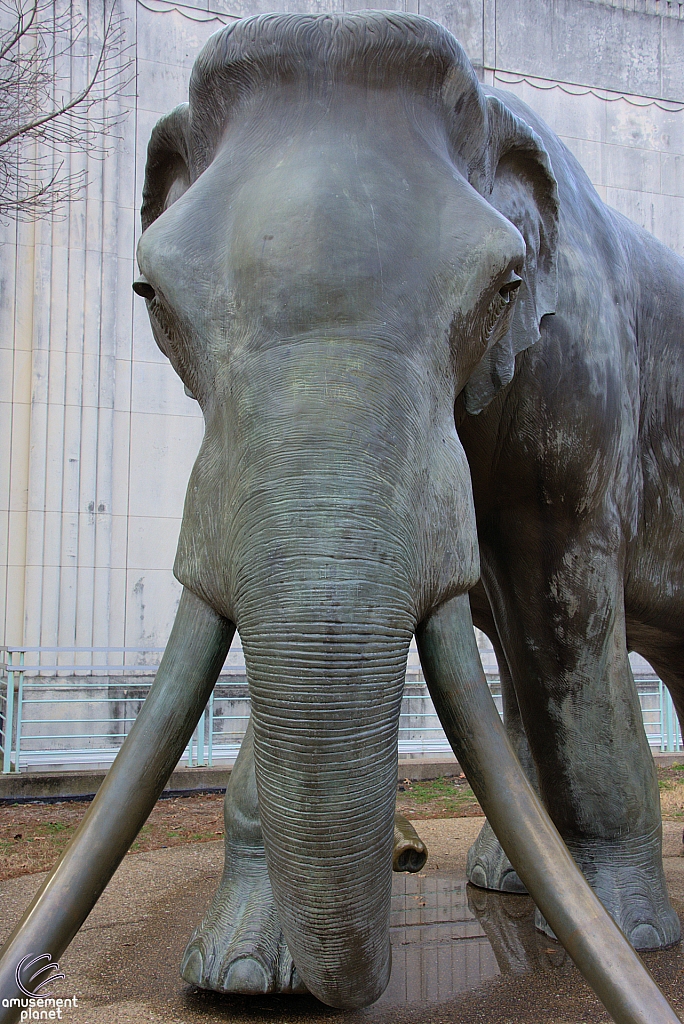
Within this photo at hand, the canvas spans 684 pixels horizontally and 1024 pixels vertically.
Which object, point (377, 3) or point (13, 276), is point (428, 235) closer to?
point (13, 276)

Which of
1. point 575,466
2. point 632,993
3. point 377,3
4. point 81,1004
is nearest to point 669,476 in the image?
point 575,466

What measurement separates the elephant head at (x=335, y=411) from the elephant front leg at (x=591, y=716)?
2.50 feet

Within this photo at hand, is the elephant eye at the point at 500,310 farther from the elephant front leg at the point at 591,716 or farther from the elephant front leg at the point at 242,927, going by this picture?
the elephant front leg at the point at 242,927

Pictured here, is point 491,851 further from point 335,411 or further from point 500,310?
point 335,411

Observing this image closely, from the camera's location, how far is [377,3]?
41.2 ft

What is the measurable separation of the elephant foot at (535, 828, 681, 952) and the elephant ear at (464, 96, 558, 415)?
1554 millimetres

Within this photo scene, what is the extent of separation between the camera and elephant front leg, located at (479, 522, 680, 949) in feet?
10.6

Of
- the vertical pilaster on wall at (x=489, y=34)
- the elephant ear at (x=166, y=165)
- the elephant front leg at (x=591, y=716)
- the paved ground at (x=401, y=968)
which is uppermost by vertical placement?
the vertical pilaster on wall at (x=489, y=34)

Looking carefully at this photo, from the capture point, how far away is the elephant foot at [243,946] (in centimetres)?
285

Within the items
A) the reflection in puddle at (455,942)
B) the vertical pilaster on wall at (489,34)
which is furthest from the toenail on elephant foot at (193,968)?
the vertical pilaster on wall at (489,34)

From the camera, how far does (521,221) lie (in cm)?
293

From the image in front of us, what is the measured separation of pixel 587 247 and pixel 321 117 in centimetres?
118

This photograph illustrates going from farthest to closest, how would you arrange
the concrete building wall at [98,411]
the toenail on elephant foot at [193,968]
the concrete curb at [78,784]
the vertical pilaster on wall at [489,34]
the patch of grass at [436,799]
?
the vertical pilaster on wall at [489,34], the concrete building wall at [98,411], the concrete curb at [78,784], the patch of grass at [436,799], the toenail on elephant foot at [193,968]

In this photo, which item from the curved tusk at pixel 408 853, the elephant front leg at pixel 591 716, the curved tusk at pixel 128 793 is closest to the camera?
the curved tusk at pixel 128 793
